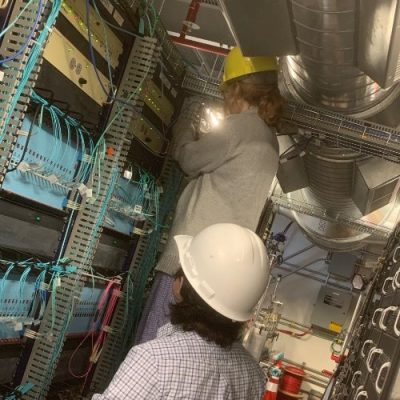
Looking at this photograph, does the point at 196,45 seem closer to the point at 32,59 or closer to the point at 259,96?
the point at 259,96

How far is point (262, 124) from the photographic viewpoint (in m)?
2.66

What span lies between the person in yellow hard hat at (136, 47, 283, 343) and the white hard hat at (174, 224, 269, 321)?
858 mm

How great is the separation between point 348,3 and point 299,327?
27.3ft

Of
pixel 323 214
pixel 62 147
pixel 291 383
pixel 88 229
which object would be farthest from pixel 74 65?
pixel 291 383

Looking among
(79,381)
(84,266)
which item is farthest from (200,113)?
(79,381)

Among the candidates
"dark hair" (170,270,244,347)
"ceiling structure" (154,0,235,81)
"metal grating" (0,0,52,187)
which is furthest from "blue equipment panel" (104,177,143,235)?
"ceiling structure" (154,0,235,81)

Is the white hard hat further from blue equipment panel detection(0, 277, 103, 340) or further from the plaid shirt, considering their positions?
blue equipment panel detection(0, 277, 103, 340)

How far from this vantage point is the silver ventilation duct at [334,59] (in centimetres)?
225

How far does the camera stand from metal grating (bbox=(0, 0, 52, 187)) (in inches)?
68.4

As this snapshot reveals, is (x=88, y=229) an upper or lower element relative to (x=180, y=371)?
upper

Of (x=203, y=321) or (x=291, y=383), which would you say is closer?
(x=203, y=321)

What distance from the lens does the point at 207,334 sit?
1526 mm

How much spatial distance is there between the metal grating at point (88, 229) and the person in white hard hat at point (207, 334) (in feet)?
2.87

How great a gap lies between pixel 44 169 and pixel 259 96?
47.0 inches
